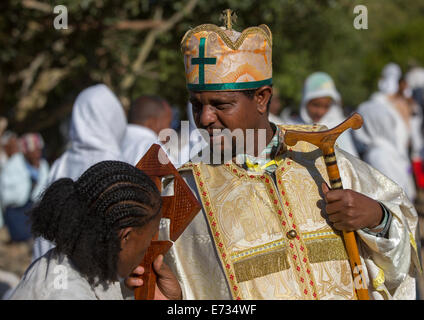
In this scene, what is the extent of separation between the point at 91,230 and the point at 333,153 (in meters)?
1.27

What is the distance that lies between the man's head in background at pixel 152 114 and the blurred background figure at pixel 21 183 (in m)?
3.07

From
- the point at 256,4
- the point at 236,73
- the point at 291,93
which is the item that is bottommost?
the point at 291,93

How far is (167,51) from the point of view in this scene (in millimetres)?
11930

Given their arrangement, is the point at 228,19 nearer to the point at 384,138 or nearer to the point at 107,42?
the point at 384,138

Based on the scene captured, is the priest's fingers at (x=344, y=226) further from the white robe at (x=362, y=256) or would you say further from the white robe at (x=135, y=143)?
the white robe at (x=135, y=143)

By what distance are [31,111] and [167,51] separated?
312 cm

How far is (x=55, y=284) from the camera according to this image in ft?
8.46

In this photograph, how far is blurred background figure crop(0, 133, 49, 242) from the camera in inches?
390

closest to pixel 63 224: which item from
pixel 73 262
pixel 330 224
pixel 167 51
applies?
pixel 73 262

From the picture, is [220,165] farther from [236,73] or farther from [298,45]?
[298,45]

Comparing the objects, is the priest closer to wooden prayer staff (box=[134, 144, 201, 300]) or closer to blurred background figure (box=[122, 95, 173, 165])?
wooden prayer staff (box=[134, 144, 201, 300])

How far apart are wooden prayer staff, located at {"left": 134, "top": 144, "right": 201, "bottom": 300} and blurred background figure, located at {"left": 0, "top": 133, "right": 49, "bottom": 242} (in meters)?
6.77

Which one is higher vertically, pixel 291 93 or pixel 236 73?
pixel 236 73

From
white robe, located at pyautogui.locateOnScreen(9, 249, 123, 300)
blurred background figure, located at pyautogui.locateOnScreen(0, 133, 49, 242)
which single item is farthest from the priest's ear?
blurred background figure, located at pyautogui.locateOnScreen(0, 133, 49, 242)
